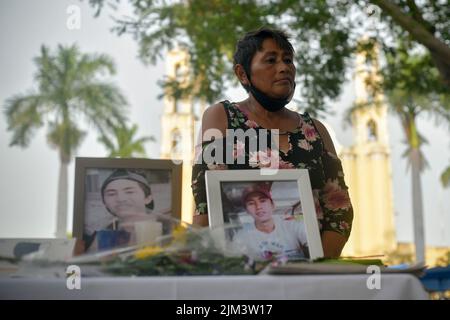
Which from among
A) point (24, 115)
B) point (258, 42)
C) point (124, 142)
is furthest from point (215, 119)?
point (124, 142)

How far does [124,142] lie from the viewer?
27.2 m

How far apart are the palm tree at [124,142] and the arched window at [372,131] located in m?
16.5

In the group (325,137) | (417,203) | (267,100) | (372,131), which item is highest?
(372,131)

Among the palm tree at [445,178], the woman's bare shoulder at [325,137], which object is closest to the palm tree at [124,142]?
the palm tree at [445,178]

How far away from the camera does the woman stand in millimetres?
2057

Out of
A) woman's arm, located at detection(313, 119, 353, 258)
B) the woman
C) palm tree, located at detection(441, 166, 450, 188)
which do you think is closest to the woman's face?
the woman

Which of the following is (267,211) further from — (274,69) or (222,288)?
(274,69)

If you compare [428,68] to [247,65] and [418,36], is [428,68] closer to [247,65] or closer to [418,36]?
[418,36]

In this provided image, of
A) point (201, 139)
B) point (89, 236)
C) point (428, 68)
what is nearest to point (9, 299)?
point (89, 236)

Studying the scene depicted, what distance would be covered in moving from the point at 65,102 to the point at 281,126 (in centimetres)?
2008

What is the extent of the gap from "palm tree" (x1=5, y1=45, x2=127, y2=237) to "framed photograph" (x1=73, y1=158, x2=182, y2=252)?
17612 mm

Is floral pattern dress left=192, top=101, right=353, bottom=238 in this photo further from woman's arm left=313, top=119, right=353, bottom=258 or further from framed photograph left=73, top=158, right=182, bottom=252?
framed photograph left=73, top=158, right=182, bottom=252

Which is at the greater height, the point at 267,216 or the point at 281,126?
the point at 281,126
